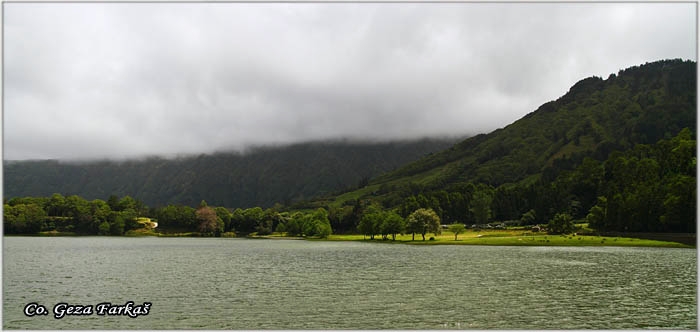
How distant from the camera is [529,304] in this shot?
4309 centimetres

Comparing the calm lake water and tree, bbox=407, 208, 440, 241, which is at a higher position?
the calm lake water

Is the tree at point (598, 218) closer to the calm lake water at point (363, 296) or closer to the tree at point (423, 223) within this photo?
the tree at point (423, 223)

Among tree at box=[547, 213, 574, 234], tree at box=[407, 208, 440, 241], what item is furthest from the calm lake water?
tree at box=[547, 213, 574, 234]

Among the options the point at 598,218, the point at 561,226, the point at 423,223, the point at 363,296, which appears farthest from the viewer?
the point at 598,218

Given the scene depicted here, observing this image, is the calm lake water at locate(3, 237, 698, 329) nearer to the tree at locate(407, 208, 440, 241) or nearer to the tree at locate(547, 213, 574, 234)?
the tree at locate(407, 208, 440, 241)

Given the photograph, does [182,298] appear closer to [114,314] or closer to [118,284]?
[114,314]

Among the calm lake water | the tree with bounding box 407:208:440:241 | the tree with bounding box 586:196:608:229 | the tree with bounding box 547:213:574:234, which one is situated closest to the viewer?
the calm lake water

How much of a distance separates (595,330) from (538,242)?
134 m

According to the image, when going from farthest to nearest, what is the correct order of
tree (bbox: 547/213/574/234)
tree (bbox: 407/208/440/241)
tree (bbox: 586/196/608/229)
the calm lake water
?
1. tree (bbox: 586/196/608/229)
2. tree (bbox: 407/208/440/241)
3. tree (bbox: 547/213/574/234)
4. the calm lake water

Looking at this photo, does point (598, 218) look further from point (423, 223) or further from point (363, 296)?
point (363, 296)

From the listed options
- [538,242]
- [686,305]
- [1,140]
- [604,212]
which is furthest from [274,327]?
[604,212]

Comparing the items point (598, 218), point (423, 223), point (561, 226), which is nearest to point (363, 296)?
point (423, 223)

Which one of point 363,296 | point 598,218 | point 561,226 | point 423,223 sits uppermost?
point 363,296

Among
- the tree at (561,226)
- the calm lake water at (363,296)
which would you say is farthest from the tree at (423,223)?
the calm lake water at (363,296)
